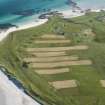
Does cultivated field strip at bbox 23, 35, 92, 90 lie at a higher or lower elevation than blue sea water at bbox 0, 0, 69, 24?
lower

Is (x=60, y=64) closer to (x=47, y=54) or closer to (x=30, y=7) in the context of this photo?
(x=47, y=54)

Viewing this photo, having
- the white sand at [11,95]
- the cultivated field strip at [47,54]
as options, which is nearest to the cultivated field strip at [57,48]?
the cultivated field strip at [47,54]

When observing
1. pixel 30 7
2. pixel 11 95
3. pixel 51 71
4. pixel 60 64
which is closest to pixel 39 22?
pixel 30 7

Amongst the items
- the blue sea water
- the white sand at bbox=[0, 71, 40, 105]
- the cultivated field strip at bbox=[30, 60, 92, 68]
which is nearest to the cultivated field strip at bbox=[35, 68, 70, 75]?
the cultivated field strip at bbox=[30, 60, 92, 68]

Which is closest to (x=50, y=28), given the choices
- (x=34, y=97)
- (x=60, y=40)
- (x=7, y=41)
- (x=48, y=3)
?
(x=60, y=40)

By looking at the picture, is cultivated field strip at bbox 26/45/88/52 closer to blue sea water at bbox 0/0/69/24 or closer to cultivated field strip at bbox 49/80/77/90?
cultivated field strip at bbox 49/80/77/90

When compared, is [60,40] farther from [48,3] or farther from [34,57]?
[48,3]

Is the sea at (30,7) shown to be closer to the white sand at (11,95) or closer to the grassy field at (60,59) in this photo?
the grassy field at (60,59)
